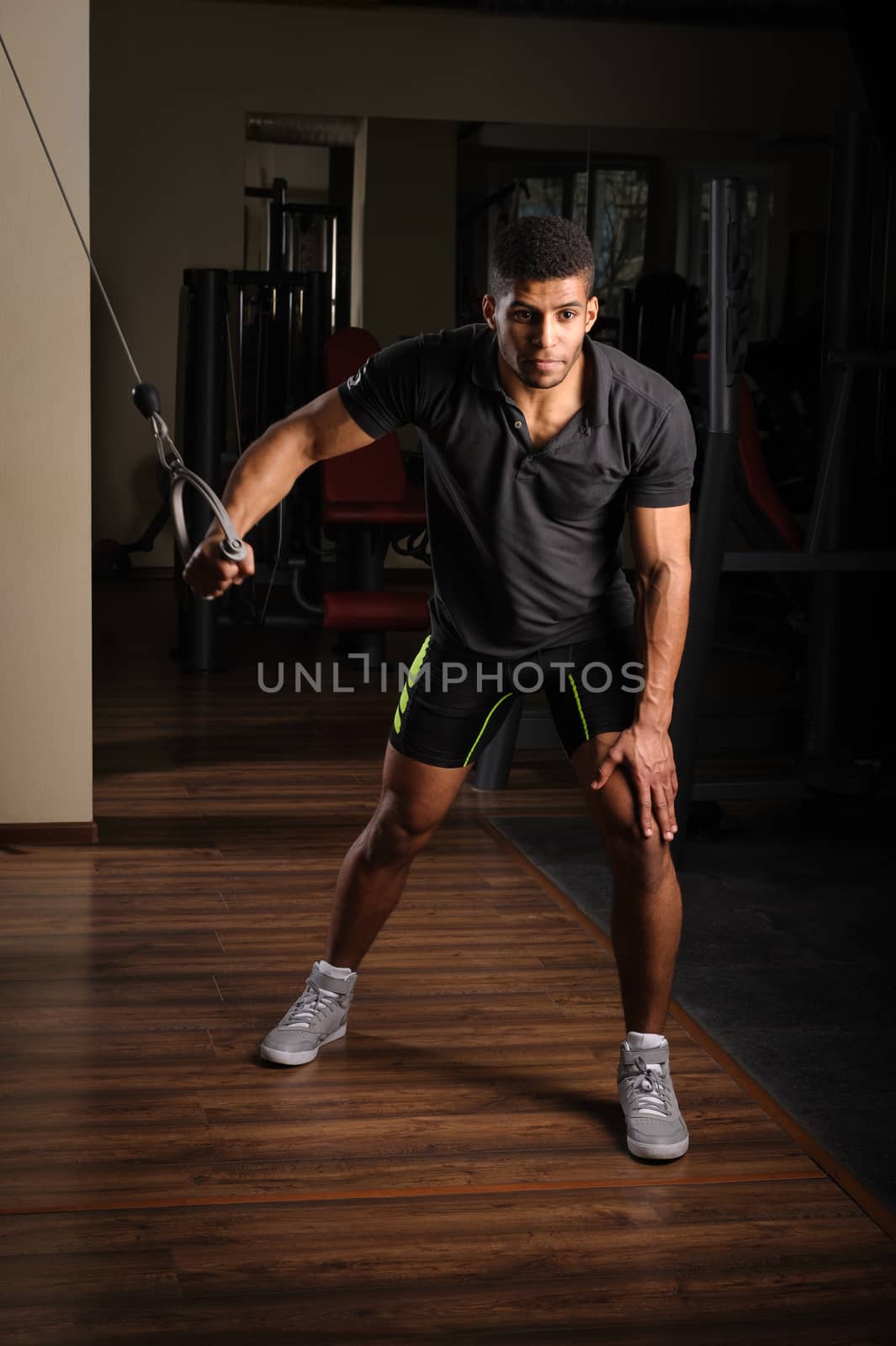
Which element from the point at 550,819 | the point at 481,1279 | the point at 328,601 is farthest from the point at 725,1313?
the point at 328,601

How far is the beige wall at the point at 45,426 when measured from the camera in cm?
339

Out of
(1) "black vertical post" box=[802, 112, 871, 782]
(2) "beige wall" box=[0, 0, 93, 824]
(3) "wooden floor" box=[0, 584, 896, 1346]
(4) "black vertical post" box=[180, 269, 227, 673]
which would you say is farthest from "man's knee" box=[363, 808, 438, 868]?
(4) "black vertical post" box=[180, 269, 227, 673]

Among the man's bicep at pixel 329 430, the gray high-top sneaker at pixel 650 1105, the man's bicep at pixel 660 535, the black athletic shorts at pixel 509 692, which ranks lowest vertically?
the gray high-top sneaker at pixel 650 1105

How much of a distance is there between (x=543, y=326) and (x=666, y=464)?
0.89ft

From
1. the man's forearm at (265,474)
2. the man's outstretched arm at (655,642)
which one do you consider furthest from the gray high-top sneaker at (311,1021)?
the man's forearm at (265,474)

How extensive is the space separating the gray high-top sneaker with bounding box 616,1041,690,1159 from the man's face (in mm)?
1011

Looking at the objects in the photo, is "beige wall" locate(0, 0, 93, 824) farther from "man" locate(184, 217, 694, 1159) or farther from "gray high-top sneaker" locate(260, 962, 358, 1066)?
"man" locate(184, 217, 694, 1159)

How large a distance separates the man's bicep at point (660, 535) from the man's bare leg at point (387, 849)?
16.5 inches

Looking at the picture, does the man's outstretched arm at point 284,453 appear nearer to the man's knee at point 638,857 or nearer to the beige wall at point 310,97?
the man's knee at point 638,857

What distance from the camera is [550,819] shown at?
4.11 meters

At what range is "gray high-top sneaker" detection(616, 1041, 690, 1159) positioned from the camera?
2170 mm

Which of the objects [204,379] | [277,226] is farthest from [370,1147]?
[277,226]

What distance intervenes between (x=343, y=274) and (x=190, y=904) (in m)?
6.20

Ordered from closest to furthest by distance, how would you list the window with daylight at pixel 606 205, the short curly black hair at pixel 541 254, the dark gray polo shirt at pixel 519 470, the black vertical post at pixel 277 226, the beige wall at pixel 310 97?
1. the short curly black hair at pixel 541 254
2. the dark gray polo shirt at pixel 519 470
3. the black vertical post at pixel 277 226
4. the beige wall at pixel 310 97
5. the window with daylight at pixel 606 205
